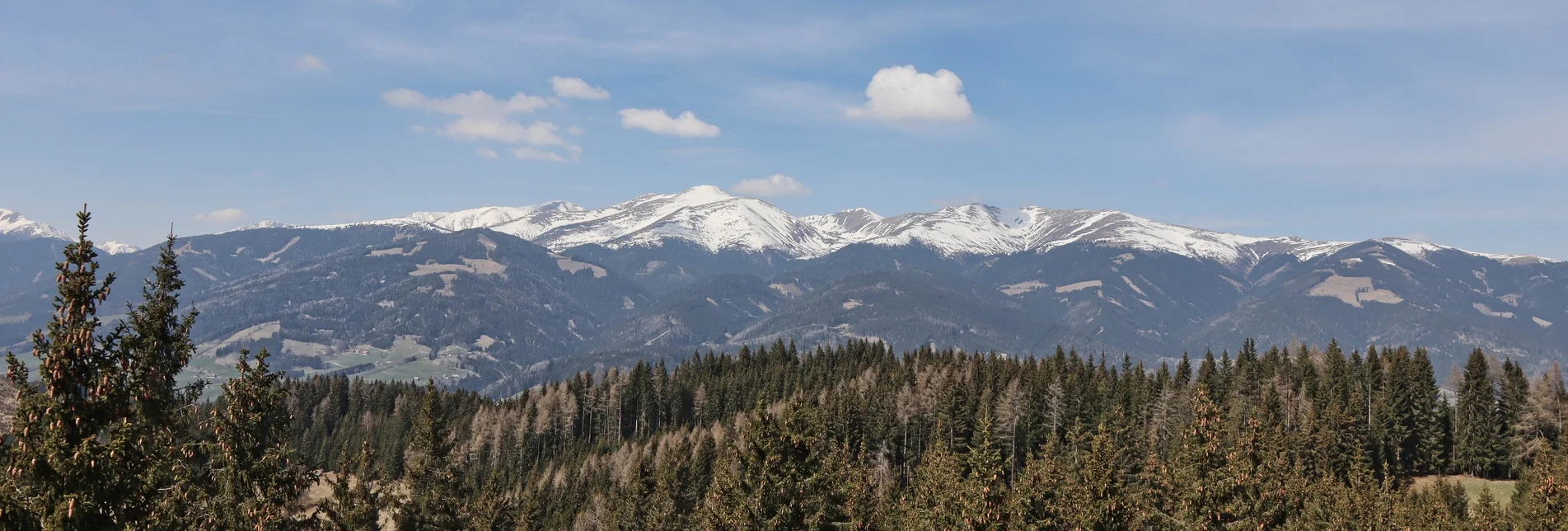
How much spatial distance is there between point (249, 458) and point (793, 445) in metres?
21.9

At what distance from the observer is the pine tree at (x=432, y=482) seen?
5262cm

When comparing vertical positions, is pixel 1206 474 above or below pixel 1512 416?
above

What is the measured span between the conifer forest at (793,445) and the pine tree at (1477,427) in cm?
33

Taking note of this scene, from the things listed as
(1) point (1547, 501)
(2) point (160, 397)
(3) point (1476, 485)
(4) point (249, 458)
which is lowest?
(3) point (1476, 485)

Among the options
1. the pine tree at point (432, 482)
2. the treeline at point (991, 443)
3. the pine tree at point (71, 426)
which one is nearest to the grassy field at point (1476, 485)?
the treeline at point (991, 443)

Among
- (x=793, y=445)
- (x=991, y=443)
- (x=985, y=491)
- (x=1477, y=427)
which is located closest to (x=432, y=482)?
(x=793, y=445)

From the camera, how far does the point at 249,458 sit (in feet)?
97.1

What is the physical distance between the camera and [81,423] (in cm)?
2212

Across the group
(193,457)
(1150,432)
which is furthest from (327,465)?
(193,457)

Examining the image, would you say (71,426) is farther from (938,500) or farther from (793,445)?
(938,500)

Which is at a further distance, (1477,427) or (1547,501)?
(1477,427)

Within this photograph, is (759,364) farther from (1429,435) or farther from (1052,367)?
(1429,435)

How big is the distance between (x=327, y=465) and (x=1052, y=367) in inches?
5203

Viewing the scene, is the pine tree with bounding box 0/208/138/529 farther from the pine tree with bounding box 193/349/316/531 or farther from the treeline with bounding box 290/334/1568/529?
the treeline with bounding box 290/334/1568/529
